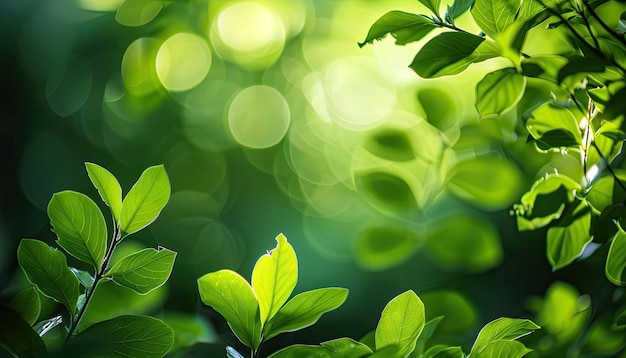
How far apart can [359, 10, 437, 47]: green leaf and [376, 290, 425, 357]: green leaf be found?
13 cm

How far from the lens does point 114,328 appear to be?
234 mm

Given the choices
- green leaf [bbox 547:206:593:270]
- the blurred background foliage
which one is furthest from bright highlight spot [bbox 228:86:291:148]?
green leaf [bbox 547:206:593:270]

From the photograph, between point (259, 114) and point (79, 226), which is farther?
point (259, 114)

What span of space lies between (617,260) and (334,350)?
162 millimetres

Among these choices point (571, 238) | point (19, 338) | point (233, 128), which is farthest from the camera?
point (233, 128)

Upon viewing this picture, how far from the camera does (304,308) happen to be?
256 millimetres

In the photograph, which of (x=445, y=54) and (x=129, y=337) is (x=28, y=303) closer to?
(x=129, y=337)

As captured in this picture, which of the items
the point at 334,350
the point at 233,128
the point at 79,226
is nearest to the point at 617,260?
the point at 334,350

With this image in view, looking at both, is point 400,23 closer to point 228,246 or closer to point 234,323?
point 234,323

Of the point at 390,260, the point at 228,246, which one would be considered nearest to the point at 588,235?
the point at 390,260

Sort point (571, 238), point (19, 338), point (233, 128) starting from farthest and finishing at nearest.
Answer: point (233, 128) < point (571, 238) < point (19, 338)

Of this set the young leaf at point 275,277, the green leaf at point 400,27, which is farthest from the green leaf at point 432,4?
the young leaf at point 275,277

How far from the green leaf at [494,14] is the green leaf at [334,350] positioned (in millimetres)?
169

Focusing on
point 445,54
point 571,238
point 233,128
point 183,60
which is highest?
point 445,54
